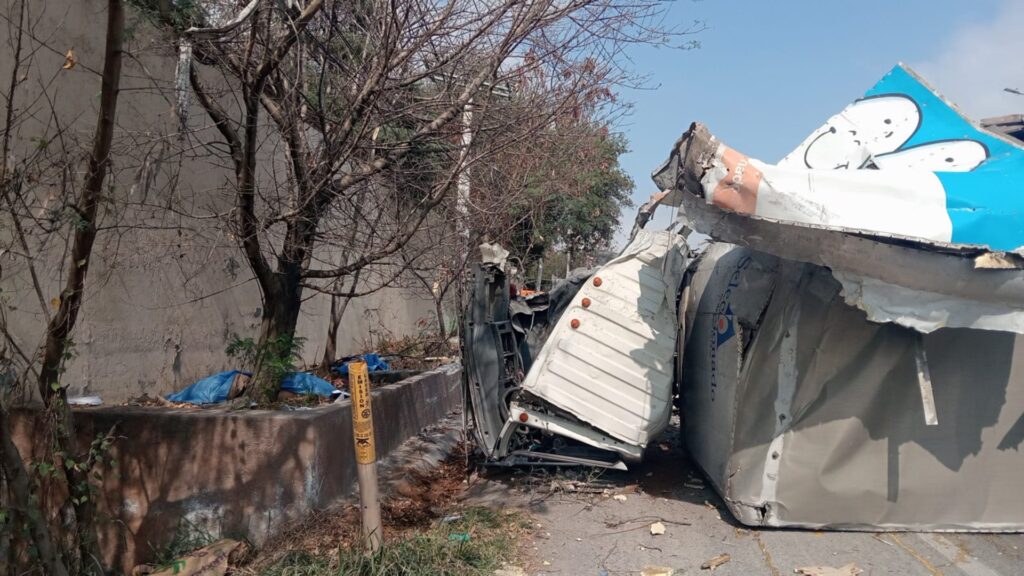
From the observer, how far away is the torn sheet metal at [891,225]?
15.5ft

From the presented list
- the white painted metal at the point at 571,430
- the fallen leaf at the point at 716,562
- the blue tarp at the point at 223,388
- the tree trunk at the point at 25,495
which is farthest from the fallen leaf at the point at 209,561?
the fallen leaf at the point at 716,562

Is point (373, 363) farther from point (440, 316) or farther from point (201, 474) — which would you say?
point (201, 474)

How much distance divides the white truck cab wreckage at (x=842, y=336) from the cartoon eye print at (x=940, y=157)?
0.05ft

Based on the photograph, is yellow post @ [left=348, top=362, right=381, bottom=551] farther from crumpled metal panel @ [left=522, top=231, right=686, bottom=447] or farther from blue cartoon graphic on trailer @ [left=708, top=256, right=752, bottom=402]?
blue cartoon graphic on trailer @ [left=708, top=256, right=752, bottom=402]

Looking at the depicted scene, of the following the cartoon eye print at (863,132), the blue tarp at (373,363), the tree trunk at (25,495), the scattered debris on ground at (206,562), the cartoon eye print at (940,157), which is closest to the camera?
the tree trunk at (25,495)

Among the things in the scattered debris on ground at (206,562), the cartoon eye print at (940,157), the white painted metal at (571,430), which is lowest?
the scattered debris on ground at (206,562)

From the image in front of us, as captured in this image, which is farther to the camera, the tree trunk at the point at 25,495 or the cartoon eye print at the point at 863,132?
the cartoon eye print at the point at 863,132

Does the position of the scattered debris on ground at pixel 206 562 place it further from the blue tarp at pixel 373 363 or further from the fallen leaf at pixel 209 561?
the blue tarp at pixel 373 363

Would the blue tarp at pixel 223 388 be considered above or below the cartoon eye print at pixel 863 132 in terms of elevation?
below

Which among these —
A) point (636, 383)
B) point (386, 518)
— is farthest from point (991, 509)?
point (386, 518)

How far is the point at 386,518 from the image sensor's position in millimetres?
5883

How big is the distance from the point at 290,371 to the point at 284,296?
763 millimetres

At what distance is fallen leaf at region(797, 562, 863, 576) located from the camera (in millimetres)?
4715

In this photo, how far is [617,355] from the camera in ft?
21.1
